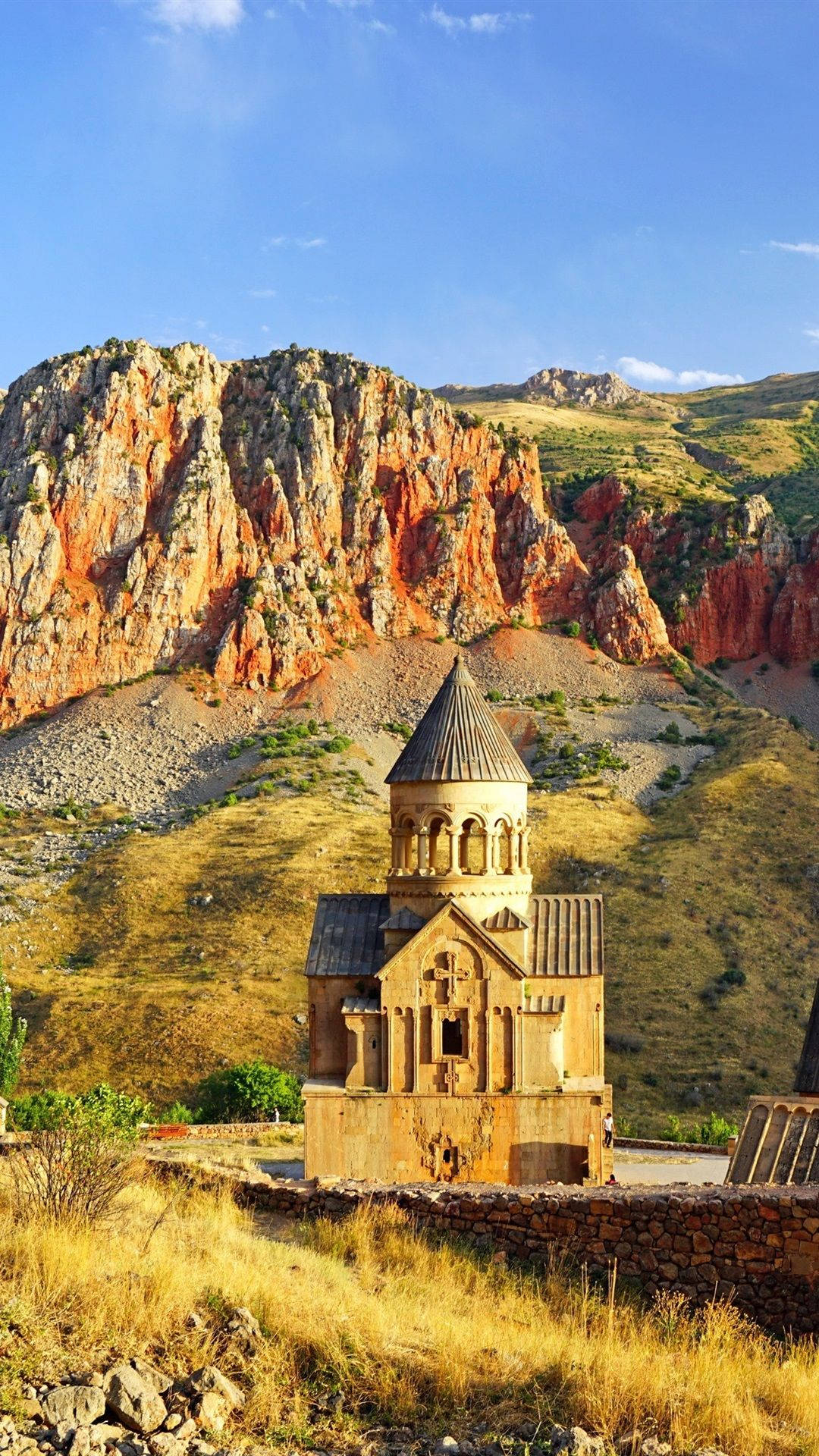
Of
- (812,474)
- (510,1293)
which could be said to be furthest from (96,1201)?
(812,474)

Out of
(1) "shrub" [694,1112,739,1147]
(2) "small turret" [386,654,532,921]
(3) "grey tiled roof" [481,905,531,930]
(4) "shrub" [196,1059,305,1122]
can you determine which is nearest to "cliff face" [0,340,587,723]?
(4) "shrub" [196,1059,305,1122]

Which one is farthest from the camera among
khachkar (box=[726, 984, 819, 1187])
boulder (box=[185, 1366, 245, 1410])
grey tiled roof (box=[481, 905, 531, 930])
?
grey tiled roof (box=[481, 905, 531, 930])

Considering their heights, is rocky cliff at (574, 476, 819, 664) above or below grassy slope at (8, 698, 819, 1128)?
above

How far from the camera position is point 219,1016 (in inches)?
1713

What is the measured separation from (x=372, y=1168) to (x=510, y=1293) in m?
12.0

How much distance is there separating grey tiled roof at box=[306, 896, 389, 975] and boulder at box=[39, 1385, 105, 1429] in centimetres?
1562

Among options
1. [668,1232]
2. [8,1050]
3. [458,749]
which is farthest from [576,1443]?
[8,1050]

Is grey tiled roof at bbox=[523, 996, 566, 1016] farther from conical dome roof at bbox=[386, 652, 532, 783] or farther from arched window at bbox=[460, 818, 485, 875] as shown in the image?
conical dome roof at bbox=[386, 652, 532, 783]

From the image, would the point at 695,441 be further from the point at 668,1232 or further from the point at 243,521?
the point at 668,1232

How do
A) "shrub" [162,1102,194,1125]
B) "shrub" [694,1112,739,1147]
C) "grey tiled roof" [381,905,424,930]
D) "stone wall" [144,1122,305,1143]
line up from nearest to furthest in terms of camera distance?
"grey tiled roof" [381,905,424,930]
"stone wall" [144,1122,305,1143]
"shrub" [694,1112,739,1147]
"shrub" [162,1102,194,1125]

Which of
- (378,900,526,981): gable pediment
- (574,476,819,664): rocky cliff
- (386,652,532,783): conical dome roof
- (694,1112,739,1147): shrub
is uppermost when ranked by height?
(574,476,819,664): rocky cliff

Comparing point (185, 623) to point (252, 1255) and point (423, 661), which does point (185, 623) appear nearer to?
point (423, 661)

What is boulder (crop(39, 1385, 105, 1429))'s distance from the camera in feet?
26.6

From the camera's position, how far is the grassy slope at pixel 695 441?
121875mm
